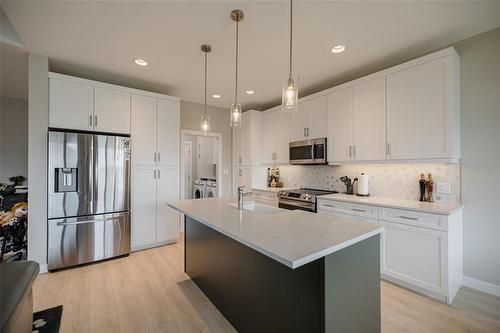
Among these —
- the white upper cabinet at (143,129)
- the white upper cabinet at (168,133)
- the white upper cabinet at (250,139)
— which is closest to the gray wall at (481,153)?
the white upper cabinet at (250,139)

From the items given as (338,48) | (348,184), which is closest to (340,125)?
(348,184)

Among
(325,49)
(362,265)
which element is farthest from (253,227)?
(325,49)

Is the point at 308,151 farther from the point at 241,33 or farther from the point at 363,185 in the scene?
the point at 241,33

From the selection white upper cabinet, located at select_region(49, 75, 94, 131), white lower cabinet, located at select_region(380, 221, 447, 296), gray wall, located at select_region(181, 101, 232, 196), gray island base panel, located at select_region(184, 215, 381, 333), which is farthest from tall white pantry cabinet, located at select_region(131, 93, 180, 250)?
white lower cabinet, located at select_region(380, 221, 447, 296)

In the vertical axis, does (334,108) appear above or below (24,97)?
below

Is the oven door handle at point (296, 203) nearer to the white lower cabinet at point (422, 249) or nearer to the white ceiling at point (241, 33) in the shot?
the white lower cabinet at point (422, 249)

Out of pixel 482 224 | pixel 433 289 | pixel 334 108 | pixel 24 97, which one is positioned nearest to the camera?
pixel 433 289

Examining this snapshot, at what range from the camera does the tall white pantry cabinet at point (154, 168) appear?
3375 millimetres

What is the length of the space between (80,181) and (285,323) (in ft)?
9.62

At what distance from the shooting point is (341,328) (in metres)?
1.21

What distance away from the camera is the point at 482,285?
2.22m

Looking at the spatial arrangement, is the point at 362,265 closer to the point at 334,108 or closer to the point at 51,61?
the point at 334,108

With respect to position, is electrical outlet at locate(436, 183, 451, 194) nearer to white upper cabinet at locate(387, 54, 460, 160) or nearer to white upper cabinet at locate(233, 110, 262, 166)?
white upper cabinet at locate(387, 54, 460, 160)

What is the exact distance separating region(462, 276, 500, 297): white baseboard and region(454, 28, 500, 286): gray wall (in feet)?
0.12
